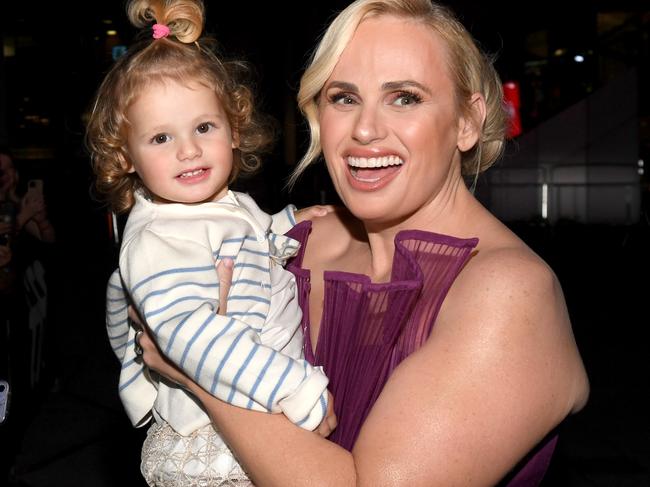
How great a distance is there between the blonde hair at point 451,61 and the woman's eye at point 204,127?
27 centimetres

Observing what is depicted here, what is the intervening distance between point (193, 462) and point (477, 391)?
0.72 meters

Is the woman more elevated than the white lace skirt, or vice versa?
the woman

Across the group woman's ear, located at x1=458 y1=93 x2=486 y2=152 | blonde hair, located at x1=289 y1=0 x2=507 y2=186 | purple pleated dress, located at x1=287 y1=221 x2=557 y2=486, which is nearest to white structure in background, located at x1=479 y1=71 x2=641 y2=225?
blonde hair, located at x1=289 y1=0 x2=507 y2=186

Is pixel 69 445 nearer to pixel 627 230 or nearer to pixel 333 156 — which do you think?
pixel 333 156

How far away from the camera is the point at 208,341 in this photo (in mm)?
1604

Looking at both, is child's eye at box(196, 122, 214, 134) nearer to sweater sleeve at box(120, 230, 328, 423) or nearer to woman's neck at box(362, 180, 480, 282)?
sweater sleeve at box(120, 230, 328, 423)

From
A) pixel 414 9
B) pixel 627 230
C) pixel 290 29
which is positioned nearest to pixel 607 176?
pixel 627 230

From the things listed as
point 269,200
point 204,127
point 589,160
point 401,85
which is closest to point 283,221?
point 204,127

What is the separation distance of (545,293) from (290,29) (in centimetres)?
1296

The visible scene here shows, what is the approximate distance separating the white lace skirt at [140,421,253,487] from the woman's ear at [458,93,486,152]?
3.07 ft

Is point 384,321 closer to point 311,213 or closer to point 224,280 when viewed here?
point 224,280

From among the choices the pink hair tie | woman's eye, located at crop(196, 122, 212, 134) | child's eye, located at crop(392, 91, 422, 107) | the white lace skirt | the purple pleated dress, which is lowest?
the white lace skirt

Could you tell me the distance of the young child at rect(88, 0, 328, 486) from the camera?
1608 mm

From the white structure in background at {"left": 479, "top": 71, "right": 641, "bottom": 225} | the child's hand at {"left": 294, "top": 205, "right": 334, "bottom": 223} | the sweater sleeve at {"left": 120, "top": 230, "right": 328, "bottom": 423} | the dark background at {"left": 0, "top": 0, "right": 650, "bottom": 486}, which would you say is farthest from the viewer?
the white structure in background at {"left": 479, "top": 71, "right": 641, "bottom": 225}
